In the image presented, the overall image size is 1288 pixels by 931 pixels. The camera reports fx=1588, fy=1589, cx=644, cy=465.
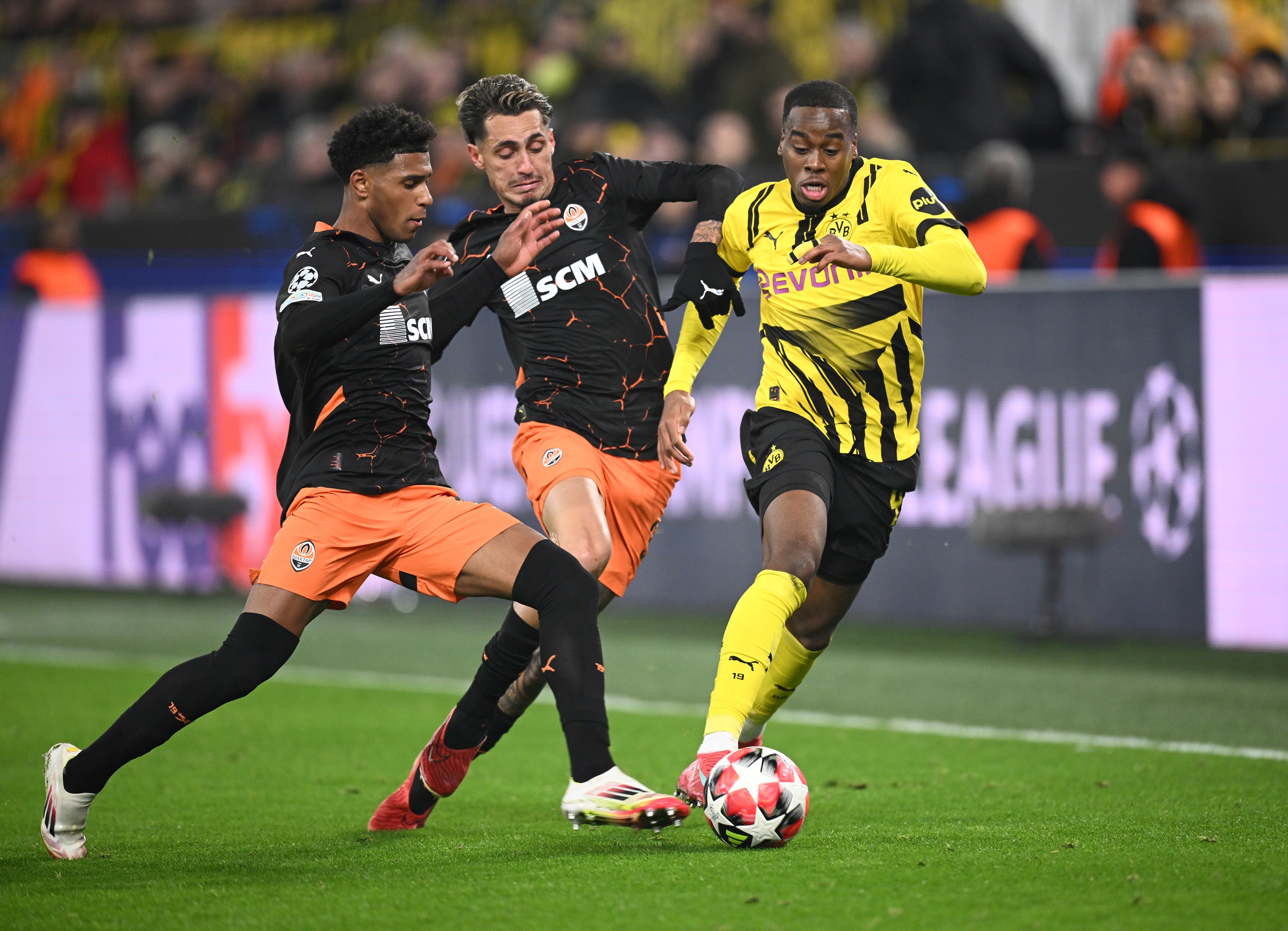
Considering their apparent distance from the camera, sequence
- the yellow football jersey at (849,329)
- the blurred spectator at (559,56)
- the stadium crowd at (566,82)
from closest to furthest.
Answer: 1. the yellow football jersey at (849,329)
2. the stadium crowd at (566,82)
3. the blurred spectator at (559,56)

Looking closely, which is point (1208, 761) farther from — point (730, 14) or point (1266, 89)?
point (730, 14)

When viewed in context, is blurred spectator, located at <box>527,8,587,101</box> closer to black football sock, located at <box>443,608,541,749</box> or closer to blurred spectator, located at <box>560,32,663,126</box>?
blurred spectator, located at <box>560,32,663,126</box>

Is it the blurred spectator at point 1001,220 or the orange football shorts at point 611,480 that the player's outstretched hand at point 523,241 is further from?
the blurred spectator at point 1001,220

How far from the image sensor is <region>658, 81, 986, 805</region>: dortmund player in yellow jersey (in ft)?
15.5

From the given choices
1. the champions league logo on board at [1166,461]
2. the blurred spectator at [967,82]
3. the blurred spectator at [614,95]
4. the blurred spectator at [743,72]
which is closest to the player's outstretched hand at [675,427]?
the champions league logo on board at [1166,461]

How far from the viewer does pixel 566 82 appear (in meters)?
13.2

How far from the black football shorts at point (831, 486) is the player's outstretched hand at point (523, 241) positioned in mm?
949

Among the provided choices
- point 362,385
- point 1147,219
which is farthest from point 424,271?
point 1147,219

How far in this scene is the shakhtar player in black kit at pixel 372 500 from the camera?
14.0 feet

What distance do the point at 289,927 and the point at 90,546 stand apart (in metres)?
8.49

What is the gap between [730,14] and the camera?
12.2 metres

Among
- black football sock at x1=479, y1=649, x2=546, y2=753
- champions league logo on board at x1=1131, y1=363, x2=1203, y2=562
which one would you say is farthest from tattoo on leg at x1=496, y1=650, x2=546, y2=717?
champions league logo on board at x1=1131, y1=363, x2=1203, y2=562

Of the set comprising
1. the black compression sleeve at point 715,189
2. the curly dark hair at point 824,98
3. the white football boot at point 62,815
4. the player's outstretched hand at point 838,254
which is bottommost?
the white football boot at point 62,815

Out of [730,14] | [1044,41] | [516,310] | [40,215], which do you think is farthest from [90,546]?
[1044,41]
